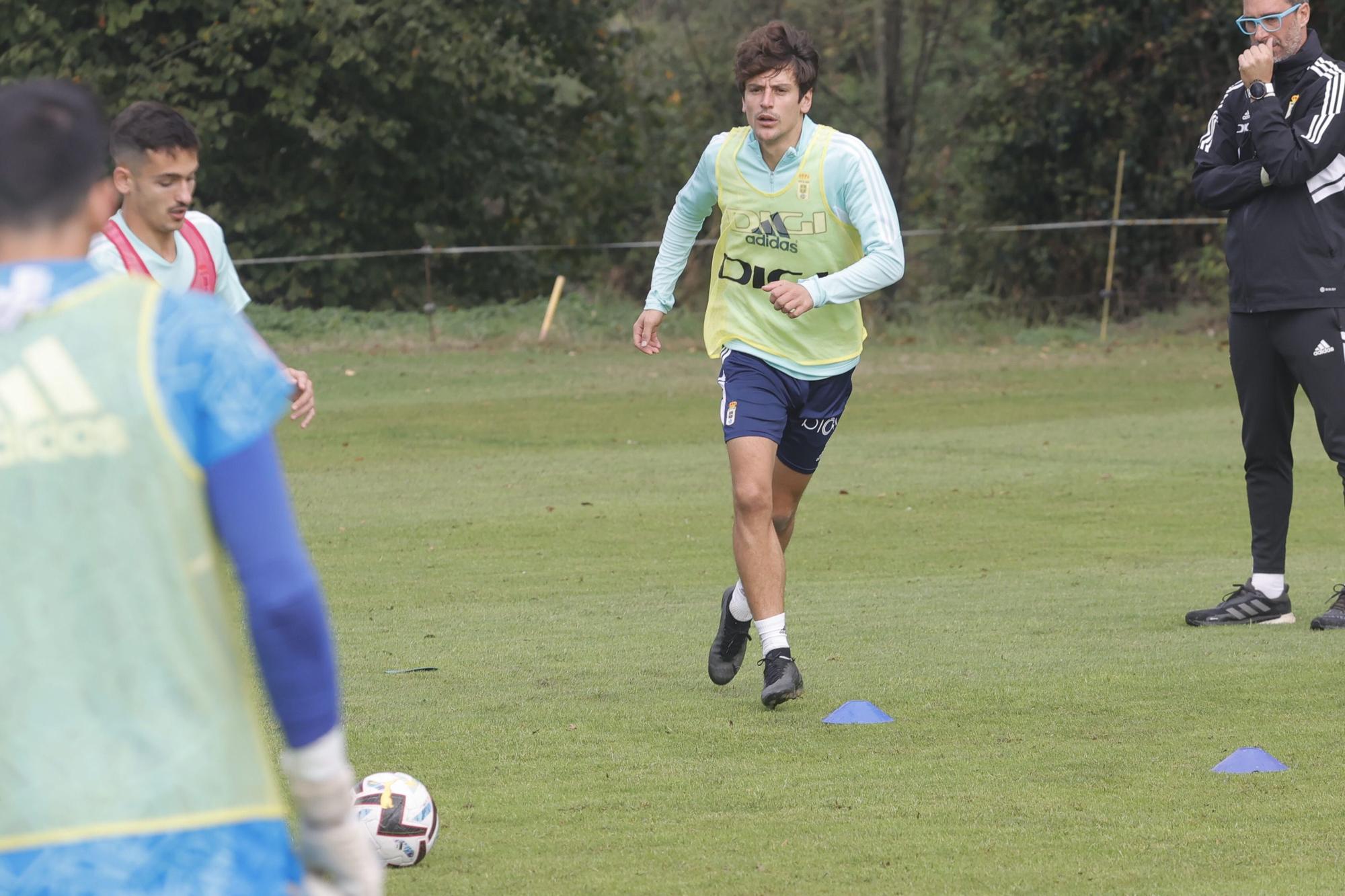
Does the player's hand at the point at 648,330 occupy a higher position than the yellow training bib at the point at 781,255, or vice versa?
the yellow training bib at the point at 781,255

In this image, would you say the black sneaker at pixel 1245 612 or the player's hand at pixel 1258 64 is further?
the black sneaker at pixel 1245 612

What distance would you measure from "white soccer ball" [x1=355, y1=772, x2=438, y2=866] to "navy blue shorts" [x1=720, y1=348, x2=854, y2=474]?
91.3 inches

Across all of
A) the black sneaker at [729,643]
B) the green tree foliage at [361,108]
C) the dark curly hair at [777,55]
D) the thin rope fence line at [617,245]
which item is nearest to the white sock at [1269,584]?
the black sneaker at [729,643]

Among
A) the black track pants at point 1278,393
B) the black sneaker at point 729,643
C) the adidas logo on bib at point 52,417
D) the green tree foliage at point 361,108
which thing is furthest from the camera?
the green tree foliage at point 361,108

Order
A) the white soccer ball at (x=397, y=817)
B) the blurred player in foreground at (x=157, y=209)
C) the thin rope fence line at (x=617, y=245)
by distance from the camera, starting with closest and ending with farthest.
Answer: the white soccer ball at (x=397, y=817), the blurred player in foreground at (x=157, y=209), the thin rope fence line at (x=617, y=245)

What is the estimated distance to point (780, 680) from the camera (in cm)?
640

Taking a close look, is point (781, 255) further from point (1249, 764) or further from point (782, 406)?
point (1249, 764)

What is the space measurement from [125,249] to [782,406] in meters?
→ 2.39

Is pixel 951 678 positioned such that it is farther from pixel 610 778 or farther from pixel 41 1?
pixel 41 1

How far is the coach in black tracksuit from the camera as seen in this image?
7.59 m

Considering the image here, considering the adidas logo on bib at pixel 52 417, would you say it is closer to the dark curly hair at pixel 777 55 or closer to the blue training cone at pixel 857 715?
the blue training cone at pixel 857 715

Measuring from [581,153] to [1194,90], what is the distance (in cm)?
1136

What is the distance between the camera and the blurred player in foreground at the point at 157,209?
6.12m

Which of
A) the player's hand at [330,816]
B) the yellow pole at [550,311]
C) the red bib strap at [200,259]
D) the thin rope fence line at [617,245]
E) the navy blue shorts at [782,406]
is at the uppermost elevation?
the player's hand at [330,816]
